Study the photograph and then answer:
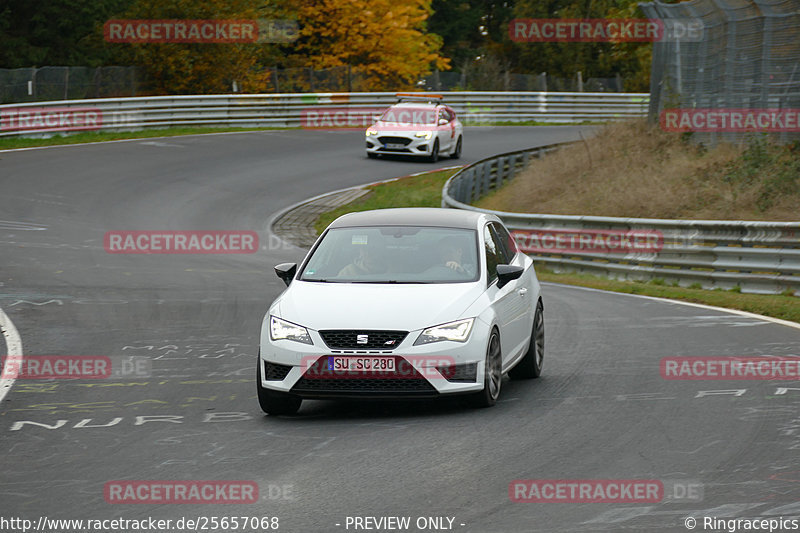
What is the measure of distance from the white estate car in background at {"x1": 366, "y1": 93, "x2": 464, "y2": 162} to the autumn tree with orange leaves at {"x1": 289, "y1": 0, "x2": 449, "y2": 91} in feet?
61.3

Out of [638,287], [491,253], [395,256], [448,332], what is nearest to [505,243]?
[491,253]

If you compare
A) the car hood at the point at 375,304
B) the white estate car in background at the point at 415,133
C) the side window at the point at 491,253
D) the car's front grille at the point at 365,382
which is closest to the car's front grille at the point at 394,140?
the white estate car in background at the point at 415,133

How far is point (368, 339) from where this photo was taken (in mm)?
8922

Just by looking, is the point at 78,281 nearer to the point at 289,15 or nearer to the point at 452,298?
the point at 452,298

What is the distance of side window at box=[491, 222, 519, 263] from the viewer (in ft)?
36.5

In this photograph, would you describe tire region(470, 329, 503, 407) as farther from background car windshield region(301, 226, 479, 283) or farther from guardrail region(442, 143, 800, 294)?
guardrail region(442, 143, 800, 294)

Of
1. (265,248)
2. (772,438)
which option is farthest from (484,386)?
(265,248)

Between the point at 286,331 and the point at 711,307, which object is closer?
the point at 286,331

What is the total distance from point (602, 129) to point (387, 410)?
80.2 ft

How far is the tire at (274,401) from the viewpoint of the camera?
30.3 feet

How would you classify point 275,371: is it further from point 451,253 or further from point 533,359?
point 533,359

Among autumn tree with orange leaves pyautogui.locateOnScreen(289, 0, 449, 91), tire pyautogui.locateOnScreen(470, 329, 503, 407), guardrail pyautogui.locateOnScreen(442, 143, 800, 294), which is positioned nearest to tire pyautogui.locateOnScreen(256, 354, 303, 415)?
tire pyautogui.locateOnScreen(470, 329, 503, 407)

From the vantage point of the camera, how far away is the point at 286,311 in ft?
30.8

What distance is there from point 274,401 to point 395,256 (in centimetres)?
172
